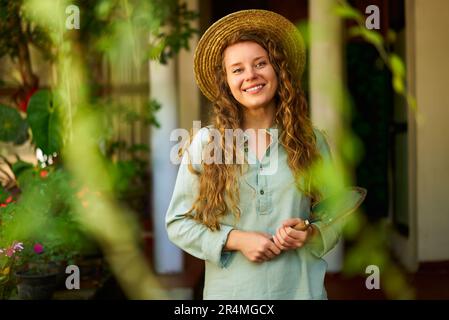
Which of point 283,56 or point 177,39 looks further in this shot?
point 177,39

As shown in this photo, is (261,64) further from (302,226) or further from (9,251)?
(9,251)

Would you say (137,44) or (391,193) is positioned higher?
(137,44)

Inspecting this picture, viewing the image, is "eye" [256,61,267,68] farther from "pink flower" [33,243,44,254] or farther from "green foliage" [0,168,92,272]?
"pink flower" [33,243,44,254]

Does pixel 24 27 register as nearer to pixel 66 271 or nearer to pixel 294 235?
pixel 66 271

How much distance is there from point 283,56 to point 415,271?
3112 mm

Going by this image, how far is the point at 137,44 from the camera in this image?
414 centimetres

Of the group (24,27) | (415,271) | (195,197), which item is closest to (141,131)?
(24,27)

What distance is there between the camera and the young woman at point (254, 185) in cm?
161

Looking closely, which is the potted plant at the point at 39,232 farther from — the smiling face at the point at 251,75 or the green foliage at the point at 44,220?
the smiling face at the point at 251,75

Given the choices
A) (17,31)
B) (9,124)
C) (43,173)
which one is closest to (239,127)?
(43,173)

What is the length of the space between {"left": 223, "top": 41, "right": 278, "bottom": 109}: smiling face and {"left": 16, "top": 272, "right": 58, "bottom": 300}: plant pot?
197 cm

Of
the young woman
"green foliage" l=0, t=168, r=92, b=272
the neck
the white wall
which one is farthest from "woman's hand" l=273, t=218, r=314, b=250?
the white wall

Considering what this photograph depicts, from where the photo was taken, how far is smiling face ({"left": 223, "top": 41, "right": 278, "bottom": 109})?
1632 millimetres

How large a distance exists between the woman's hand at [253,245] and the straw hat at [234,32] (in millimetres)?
470
